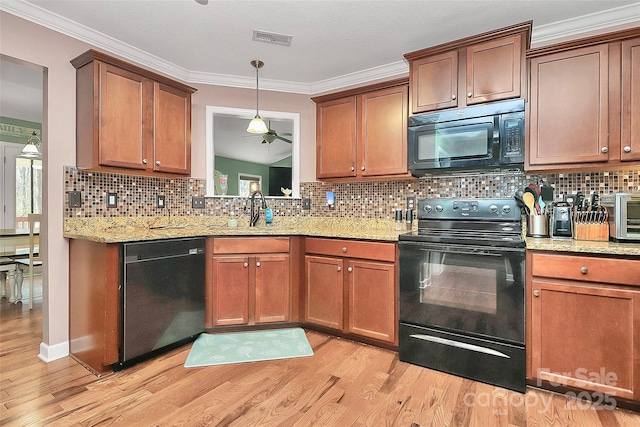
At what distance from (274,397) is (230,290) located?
3.67 ft

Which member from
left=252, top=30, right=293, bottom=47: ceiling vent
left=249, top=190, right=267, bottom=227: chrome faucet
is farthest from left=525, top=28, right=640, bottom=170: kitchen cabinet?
left=249, top=190, right=267, bottom=227: chrome faucet

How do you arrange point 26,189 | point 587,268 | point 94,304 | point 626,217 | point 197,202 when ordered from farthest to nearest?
point 26,189, point 197,202, point 94,304, point 626,217, point 587,268

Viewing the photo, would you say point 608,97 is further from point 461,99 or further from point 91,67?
point 91,67

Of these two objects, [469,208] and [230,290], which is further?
[230,290]

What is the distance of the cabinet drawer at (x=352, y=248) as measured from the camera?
2.54 metres

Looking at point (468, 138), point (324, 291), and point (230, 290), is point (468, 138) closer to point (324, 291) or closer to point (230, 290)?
point (324, 291)

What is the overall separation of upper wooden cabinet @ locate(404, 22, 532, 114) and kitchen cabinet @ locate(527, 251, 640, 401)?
118cm

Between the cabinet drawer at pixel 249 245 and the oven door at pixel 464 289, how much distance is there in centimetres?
107

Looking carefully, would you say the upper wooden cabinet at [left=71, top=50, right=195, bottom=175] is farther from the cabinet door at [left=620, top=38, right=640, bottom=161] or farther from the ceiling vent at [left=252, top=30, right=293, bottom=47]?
the cabinet door at [left=620, top=38, right=640, bottom=161]

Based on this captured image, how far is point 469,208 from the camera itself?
2582 mm

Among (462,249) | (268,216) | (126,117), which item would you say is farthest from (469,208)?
(126,117)

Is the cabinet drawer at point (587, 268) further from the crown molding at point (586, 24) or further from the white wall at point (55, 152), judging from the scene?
the white wall at point (55, 152)

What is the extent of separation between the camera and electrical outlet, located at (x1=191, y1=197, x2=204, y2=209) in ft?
11.0

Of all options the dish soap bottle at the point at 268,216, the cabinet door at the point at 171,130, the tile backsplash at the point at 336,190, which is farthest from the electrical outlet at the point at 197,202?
the dish soap bottle at the point at 268,216
